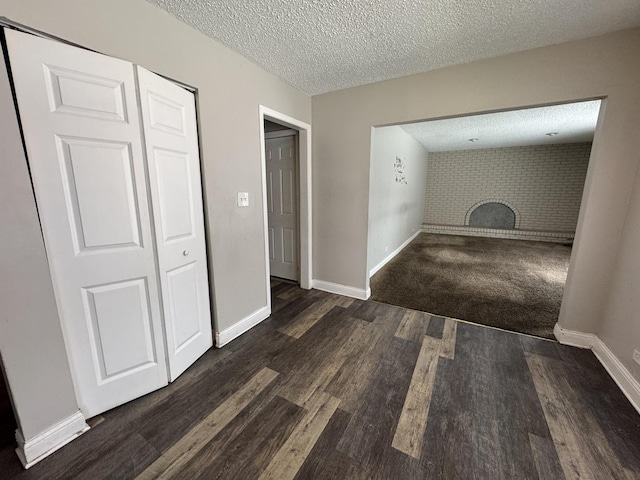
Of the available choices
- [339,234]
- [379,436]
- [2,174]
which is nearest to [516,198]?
[339,234]

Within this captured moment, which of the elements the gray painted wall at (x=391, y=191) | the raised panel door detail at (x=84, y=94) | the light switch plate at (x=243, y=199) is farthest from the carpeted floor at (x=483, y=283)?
the raised panel door detail at (x=84, y=94)

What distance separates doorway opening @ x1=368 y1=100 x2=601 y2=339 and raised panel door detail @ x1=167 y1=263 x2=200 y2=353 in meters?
2.11

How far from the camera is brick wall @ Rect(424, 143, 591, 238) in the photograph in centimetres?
644

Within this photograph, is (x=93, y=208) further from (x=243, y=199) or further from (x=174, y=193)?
(x=243, y=199)

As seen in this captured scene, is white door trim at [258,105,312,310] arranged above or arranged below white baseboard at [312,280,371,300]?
above

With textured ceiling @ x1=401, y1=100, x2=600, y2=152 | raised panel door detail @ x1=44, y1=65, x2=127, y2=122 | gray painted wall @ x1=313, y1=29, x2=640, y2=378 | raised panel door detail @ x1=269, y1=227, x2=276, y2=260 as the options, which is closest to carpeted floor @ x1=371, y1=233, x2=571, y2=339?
gray painted wall @ x1=313, y1=29, x2=640, y2=378

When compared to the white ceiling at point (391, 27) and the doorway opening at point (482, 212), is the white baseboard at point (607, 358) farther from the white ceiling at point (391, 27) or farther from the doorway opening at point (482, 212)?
the white ceiling at point (391, 27)

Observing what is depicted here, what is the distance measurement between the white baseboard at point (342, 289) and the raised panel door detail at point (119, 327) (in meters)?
2.07

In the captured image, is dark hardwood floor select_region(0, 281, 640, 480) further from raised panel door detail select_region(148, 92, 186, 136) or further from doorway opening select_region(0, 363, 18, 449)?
raised panel door detail select_region(148, 92, 186, 136)

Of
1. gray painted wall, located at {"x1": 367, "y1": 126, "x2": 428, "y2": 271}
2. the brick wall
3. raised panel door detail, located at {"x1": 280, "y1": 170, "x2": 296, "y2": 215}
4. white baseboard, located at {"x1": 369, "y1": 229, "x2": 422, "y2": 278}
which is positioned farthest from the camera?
the brick wall

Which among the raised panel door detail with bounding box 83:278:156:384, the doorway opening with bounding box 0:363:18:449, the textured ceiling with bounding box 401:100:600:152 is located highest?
the textured ceiling with bounding box 401:100:600:152

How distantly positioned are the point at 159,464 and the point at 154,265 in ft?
3.46

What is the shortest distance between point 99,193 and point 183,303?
0.89 meters

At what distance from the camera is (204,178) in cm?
192
